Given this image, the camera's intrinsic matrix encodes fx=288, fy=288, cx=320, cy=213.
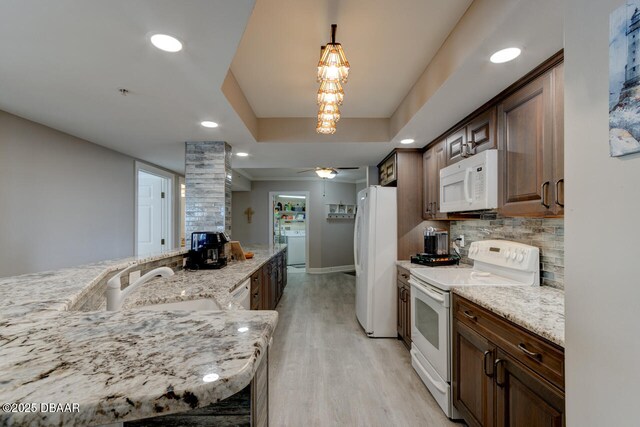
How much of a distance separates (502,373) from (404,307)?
1528 millimetres

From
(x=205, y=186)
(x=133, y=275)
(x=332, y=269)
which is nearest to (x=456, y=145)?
(x=205, y=186)

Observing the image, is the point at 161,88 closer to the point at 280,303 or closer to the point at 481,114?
the point at 481,114

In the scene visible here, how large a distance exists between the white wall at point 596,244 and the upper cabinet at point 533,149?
71cm

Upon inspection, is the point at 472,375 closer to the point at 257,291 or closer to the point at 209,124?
the point at 257,291

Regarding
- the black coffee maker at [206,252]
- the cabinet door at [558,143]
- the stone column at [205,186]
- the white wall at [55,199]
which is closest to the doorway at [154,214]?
the white wall at [55,199]

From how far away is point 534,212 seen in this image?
1.60 metres

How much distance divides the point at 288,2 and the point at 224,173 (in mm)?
1944

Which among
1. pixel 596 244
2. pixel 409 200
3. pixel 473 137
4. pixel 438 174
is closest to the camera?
pixel 596 244

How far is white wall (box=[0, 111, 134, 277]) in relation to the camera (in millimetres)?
2244

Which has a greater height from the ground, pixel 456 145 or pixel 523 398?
pixel 456 145

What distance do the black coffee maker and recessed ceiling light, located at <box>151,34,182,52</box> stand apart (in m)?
1.60

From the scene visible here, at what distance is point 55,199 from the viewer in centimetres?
264

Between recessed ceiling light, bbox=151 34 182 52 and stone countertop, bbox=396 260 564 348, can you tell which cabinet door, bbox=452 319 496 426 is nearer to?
stone countertop, bbox=396 260 564 348

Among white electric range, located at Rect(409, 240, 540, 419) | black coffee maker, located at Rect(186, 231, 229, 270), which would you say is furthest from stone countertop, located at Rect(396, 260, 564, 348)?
black coffee maker, located at Rect(186, 231, 229, 270)
